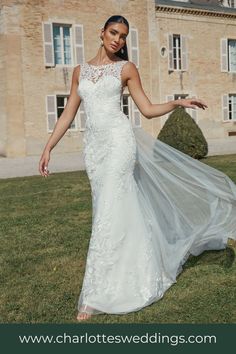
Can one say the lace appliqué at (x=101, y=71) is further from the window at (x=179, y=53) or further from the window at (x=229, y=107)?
the window at (x=229, y=107)

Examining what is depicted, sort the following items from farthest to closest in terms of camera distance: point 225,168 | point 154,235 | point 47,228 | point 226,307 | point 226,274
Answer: point 225,168, point 47,228, point 226,274, point 154,235, point 226,307

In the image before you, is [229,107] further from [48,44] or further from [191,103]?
[191,103]

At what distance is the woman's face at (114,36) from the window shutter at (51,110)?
16.5m

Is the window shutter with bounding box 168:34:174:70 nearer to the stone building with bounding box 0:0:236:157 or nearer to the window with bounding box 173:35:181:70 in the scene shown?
the stone building with bounding box 0:0:236:157

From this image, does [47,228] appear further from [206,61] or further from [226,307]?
[206,61]

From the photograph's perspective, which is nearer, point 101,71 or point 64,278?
point 101,71

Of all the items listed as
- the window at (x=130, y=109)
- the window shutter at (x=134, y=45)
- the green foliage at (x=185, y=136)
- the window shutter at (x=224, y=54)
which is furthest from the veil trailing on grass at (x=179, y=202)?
the window shutter at (x=224, y=54)

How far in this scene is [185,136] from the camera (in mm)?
13828

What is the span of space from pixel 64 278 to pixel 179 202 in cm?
125

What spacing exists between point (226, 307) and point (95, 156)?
1.48m

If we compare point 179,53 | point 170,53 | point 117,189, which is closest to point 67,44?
point 170,53

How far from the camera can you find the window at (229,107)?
82.9 ft
